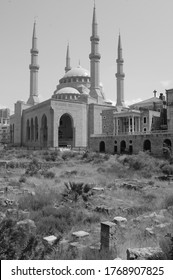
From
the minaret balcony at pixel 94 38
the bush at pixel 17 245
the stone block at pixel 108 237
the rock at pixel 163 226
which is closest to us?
the bush at pixel 17 245

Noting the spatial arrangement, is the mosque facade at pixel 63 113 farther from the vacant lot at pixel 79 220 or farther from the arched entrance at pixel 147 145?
the vacant lot at pixel 79 220

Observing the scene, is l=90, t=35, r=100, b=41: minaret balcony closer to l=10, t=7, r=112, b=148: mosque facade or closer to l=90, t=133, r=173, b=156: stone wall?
l=10, t=7, r=112, b=148: mosque facade

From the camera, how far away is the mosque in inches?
1442

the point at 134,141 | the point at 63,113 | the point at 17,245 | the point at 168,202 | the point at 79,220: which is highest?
the point at 63,113

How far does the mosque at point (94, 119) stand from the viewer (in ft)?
120

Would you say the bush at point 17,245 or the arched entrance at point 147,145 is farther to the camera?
the arched entrance at point 147,145

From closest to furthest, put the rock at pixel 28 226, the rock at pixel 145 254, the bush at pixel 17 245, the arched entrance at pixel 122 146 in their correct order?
the rock at pixel 145 254 < the bush at pixel 17 245 < the rock at pixel 28 226 < the arched entrance at pixel 122 146

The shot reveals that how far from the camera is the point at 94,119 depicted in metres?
44.6

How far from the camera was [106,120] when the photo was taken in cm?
4506

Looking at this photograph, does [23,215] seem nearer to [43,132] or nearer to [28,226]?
[28,226]

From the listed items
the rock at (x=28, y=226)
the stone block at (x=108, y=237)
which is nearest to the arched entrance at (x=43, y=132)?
the rock at (x=28, y=226)

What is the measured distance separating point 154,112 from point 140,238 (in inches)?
1505

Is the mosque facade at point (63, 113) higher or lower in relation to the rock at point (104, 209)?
higher

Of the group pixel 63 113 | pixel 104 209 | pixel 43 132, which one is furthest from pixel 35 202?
pixel 43 132
